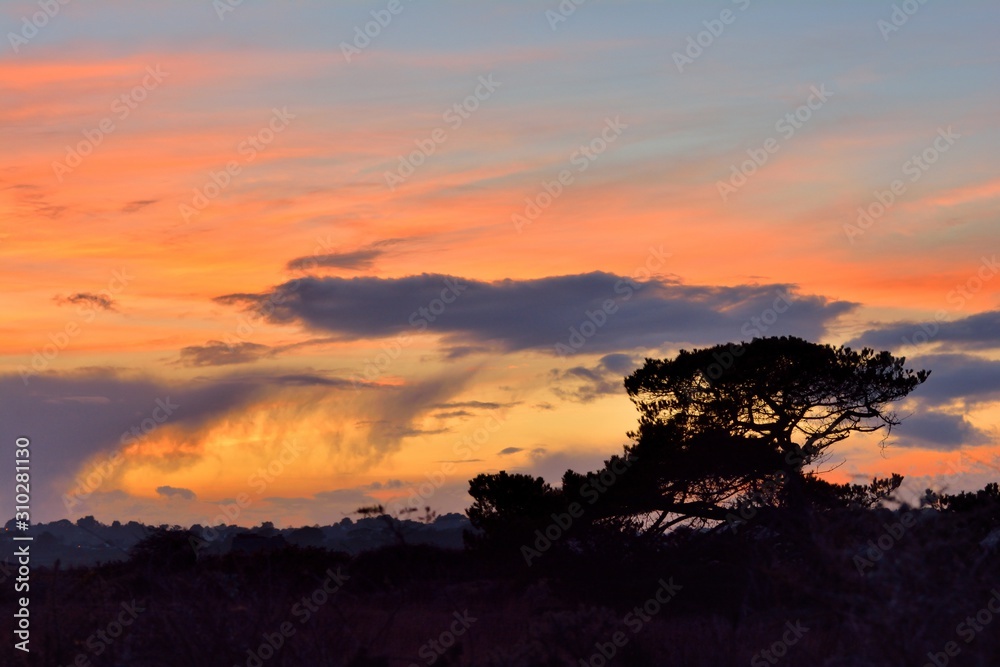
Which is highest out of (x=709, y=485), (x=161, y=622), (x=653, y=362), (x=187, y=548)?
(x=653, y=362)

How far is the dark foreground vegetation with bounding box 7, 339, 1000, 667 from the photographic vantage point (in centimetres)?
1098

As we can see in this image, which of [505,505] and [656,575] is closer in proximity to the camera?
[656,575]

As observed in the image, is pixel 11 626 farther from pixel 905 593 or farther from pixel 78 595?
pixel 905 593

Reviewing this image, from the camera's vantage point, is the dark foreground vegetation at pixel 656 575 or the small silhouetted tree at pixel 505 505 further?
the small silhouetted tree at pixel 505 505

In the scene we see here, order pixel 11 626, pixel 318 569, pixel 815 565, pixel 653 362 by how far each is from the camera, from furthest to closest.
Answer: pixel 653 362, pixel 318 569, pixel 11 626, pixel 815 565

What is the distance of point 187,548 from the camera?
34594 millimetres

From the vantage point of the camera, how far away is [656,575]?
25.7 metres

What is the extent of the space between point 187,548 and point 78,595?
1647cm

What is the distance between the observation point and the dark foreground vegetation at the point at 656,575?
11.0 meters

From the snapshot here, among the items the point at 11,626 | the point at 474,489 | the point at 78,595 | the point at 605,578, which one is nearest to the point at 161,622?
the point at 78,595

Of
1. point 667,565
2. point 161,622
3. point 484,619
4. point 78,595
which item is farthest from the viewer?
point 667,565

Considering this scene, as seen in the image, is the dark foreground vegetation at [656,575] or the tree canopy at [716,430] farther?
the tree canopy at [716,430]

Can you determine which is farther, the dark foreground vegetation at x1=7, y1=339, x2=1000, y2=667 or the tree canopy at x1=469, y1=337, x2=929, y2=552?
the tree canopy at x1=469, y1=337, x2=929, y2=552

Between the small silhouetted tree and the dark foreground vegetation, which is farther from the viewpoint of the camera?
the small silhouetted tree
